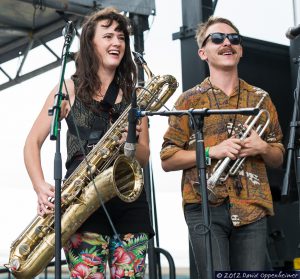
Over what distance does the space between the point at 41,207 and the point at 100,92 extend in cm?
67

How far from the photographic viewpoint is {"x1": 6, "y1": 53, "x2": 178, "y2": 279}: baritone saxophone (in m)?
3.82

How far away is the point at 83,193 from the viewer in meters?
4.03

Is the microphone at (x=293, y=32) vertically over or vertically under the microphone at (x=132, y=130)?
over

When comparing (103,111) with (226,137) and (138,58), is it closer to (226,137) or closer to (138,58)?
(138,58)

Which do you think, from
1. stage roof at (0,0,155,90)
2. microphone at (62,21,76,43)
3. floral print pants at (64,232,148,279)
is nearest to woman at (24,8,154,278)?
floral print pants at (64,232,148,279)

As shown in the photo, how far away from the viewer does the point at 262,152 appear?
397 cm

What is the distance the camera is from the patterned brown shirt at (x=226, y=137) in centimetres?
390

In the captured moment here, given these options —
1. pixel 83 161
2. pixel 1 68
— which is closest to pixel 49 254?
pixel 83 161

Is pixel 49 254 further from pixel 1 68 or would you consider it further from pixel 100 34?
pixel 1 68

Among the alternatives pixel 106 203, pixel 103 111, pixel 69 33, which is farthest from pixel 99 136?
pixel 69 33

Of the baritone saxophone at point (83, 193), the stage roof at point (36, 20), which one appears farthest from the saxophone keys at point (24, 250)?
the stage roof at point (36, 20)

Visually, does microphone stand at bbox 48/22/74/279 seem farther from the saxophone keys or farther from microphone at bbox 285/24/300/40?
microphone at bbox 285/24/300/40

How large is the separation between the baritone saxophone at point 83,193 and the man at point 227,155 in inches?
11.6

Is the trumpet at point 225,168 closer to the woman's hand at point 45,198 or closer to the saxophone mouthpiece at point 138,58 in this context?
the saxophone mouthpiece at point 138,58
